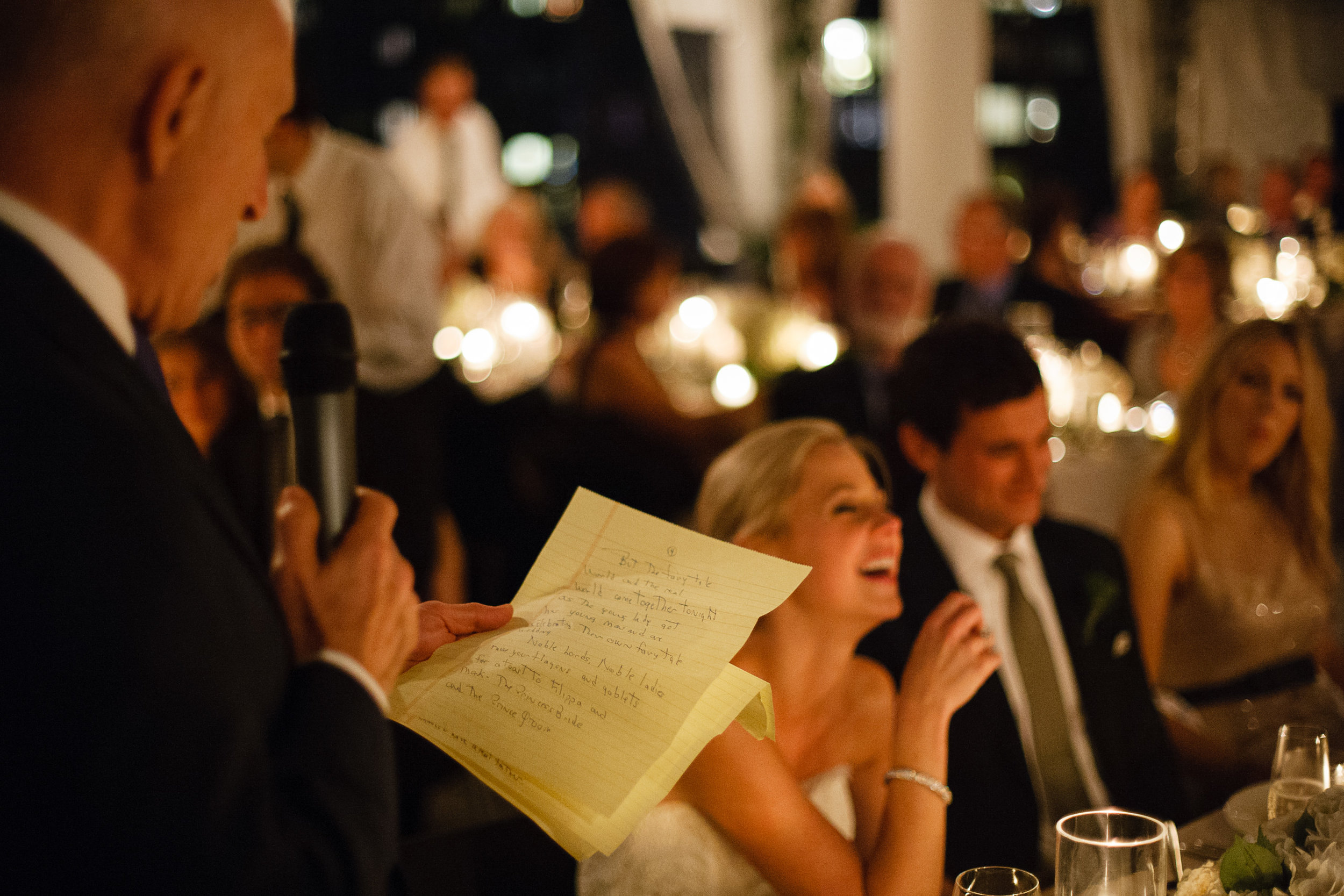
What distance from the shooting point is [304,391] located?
31.4 inches

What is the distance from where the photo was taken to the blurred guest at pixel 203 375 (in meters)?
2.26

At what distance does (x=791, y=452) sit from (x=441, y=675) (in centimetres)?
63

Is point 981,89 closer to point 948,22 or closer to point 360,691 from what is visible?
point 948,22

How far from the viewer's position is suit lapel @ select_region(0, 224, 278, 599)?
2.16 feet

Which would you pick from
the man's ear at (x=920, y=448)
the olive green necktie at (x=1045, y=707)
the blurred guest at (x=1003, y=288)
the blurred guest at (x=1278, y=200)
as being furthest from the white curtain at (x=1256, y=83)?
the olive green necktie at (x=1045, y=707)

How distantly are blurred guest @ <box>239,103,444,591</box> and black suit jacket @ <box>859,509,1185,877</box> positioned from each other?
5.49 feet

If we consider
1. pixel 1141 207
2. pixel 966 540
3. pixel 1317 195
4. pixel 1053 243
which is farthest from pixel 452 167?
pixel 966 540

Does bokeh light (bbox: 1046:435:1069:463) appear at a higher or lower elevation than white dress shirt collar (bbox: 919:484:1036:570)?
lower

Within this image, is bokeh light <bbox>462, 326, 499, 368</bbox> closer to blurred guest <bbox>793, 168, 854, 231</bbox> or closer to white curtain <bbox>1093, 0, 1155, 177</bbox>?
blurred guest <bbox>793, 168, 854, 231</bbox>

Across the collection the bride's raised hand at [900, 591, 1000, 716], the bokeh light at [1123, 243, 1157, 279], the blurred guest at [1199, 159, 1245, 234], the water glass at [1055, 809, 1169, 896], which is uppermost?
the blurred guest at [1199, 159, 1245, 234]

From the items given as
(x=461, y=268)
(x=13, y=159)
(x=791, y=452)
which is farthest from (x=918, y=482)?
(x=461, y=268)

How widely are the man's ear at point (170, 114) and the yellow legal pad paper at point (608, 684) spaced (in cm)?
52

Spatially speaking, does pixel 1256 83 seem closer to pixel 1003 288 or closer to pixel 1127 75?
pixel 1127 75

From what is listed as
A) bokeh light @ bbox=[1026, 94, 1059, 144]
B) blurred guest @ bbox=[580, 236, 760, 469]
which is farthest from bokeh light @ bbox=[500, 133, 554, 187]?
blurred guest @ bbox=[580, 236, 760, 469]
